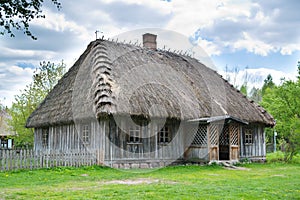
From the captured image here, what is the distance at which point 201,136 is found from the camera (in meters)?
18.8

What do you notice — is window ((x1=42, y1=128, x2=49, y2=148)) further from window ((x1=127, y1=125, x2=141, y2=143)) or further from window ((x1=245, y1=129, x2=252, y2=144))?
window ((x1=245, y1=129, x2=252, y2=144))

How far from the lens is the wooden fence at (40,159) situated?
45.1 ft

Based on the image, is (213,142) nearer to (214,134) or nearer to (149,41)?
(214,134)

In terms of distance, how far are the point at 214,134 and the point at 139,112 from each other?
14.5 ft

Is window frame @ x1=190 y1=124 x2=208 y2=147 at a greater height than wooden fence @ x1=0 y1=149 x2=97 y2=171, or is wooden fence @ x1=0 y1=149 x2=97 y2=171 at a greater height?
window frame @ x1=190 y1=124 x2=208 y2=147

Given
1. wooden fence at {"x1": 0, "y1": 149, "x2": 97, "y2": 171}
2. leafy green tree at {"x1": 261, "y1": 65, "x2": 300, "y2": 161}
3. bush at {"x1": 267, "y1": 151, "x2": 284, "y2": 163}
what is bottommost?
bush at {"x1": 267, "y1": 151, "x2": 284, "y2": 163}

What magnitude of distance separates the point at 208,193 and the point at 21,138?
73.0 feet

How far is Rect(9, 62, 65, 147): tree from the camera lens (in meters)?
27.7

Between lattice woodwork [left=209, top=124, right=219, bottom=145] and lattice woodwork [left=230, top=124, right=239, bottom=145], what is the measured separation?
1.13 m

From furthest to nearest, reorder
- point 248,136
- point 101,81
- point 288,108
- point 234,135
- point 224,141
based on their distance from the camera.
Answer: point 288,108
point 248,136
point 224,141
point 234,135
point 101,81

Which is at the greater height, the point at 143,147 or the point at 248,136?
the point at 248,136

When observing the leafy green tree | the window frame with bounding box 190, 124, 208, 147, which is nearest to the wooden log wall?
the window frame with bounding box 190, 124, 208, 147

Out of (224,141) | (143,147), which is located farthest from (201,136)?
(143,147)

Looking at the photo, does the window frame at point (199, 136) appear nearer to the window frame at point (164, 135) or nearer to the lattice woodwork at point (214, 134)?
the lattice woodwork at point (214, 134)
